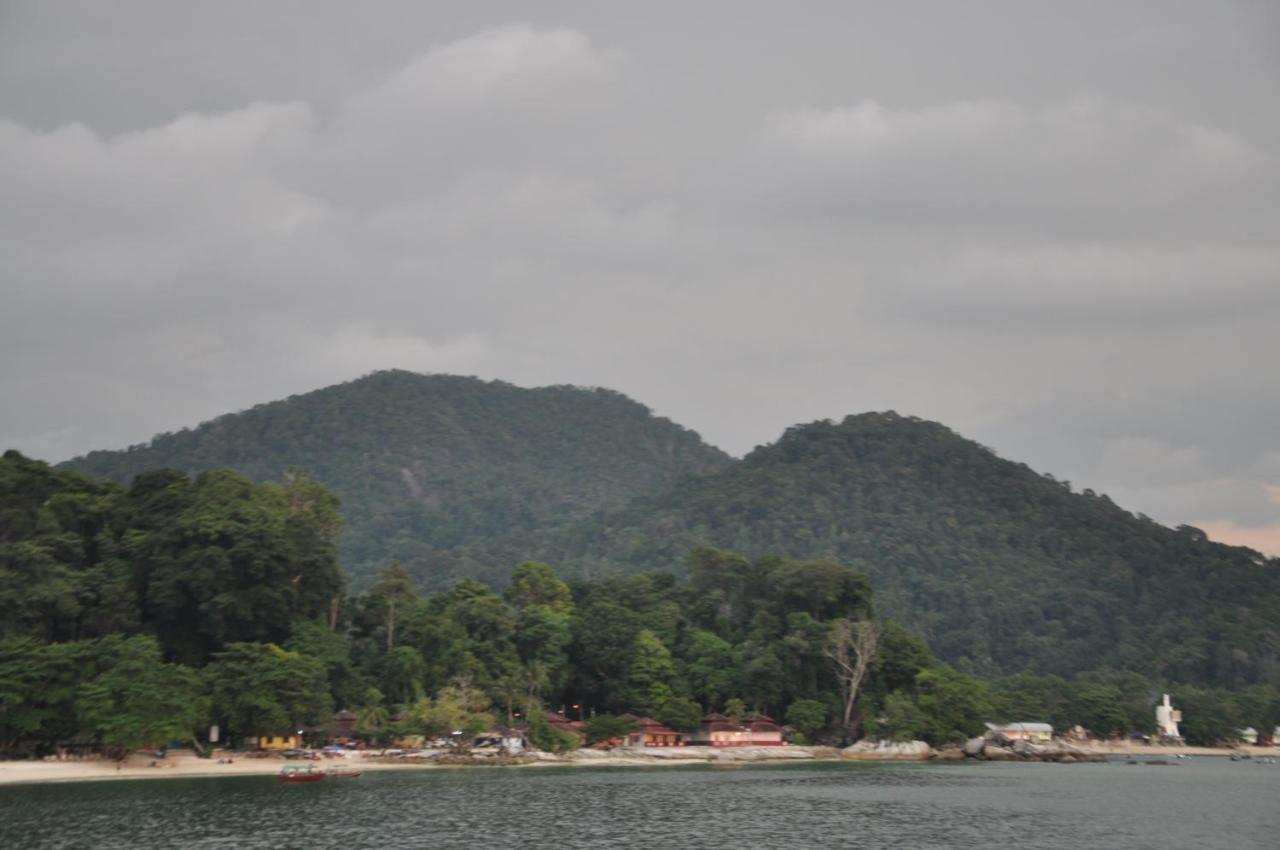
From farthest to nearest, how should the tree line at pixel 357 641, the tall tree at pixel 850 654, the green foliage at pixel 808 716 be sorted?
1. the tall tree at pixel 850 654
2. the green foliage at pixel 808 716
3. the tree line at pixel 357 641

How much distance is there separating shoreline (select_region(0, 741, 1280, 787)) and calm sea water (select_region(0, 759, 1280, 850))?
292 centimetres

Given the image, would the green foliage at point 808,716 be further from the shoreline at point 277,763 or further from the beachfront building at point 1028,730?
the beachfront building at point 1028,730

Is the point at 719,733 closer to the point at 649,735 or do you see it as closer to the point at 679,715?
the point at 679,715

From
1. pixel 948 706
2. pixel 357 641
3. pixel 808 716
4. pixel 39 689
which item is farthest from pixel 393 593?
pixel 948 706

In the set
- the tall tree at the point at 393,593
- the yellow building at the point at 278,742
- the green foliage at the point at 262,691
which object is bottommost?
the yellow building at the point at 278,742

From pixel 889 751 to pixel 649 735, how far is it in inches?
782

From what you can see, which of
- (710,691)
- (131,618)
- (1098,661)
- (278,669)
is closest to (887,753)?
(710,691)

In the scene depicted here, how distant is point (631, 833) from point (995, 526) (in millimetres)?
162598

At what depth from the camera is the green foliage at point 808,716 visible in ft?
332

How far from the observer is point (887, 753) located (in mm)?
99438

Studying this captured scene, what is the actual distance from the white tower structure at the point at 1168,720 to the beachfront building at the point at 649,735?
62557mm

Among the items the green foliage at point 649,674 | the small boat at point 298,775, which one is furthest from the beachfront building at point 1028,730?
the small boat at point 298,775

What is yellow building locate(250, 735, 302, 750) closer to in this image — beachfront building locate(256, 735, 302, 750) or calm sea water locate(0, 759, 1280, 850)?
beachfront building locate(256, 735, 302, 750)

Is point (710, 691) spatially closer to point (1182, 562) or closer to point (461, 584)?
point (461, 584)
